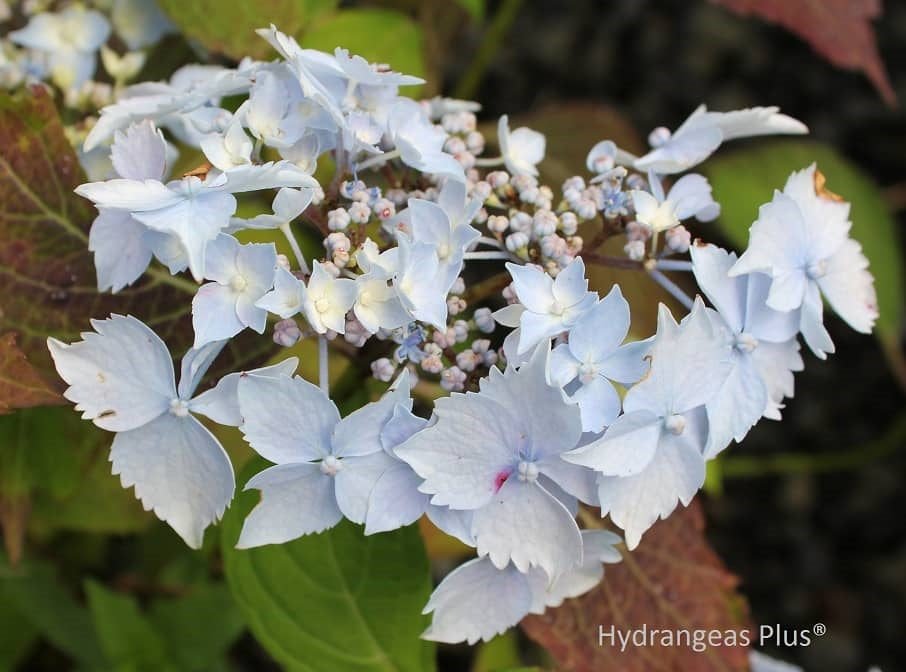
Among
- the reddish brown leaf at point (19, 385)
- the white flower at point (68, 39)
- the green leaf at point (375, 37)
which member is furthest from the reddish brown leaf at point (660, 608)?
the white flower at point (68, 39)

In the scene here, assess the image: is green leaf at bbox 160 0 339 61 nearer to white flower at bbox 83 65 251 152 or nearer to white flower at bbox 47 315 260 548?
white flower at bbox 83 65 251 152

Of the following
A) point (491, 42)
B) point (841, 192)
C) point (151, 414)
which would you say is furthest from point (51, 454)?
point (841, 192)

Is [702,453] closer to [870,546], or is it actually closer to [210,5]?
[210,5]

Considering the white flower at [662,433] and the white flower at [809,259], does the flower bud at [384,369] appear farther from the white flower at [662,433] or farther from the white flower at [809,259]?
the white flower at [809,259]

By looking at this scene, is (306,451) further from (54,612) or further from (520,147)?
(54,612)

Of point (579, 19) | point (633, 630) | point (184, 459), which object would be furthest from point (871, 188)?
point (184, 459)

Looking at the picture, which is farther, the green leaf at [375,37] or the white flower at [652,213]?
the green leaf at [375,37]

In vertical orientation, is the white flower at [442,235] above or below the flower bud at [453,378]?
above
